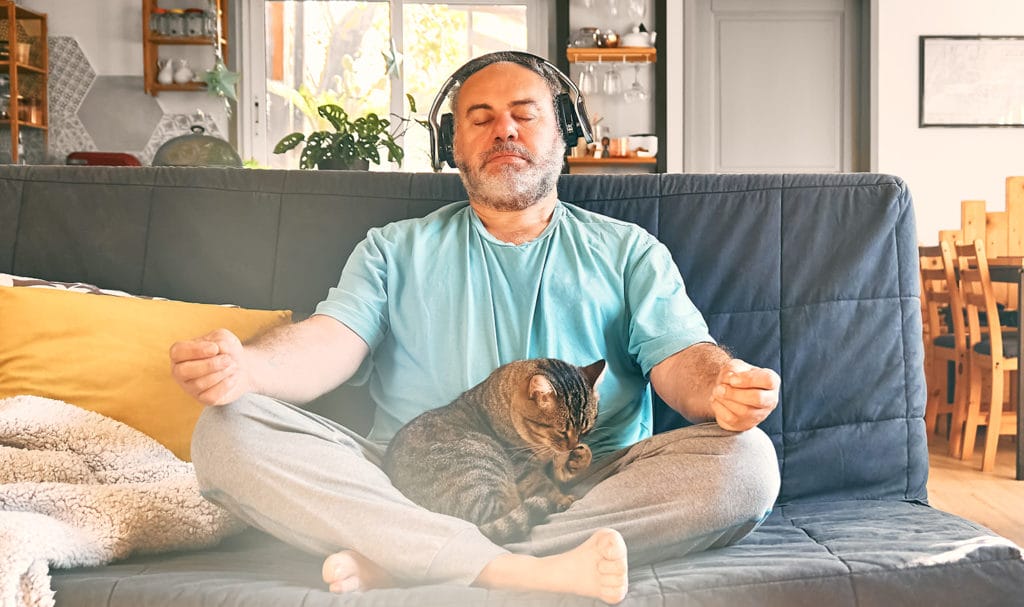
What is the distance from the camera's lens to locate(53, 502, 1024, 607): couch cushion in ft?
3.30

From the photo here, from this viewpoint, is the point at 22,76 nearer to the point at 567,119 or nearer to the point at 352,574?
the point at 567,119

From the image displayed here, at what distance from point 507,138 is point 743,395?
61cm

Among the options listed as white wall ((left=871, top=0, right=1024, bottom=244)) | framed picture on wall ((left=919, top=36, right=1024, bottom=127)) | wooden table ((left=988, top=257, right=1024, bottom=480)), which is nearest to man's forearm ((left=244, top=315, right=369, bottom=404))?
wooden table ((left=988, top=257, right=1024, bottom=480))

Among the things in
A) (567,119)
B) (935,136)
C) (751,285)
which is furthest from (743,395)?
(935,136)

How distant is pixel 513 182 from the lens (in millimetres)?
1461

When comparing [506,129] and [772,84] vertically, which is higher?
[772,84]

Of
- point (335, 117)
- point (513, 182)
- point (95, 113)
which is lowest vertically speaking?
point (513, 182)

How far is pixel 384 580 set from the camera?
1.04 meters

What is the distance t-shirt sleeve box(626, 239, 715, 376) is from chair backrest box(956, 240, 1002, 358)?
7.76ft

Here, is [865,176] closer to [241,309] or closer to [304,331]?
[304,331]

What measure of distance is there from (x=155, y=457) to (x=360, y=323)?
366 mm

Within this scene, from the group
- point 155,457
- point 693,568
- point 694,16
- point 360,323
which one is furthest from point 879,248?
point 694,16

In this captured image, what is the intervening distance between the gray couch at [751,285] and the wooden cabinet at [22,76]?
13.2ft

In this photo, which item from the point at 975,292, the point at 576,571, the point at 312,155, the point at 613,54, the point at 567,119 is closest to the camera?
the point at 576,571
